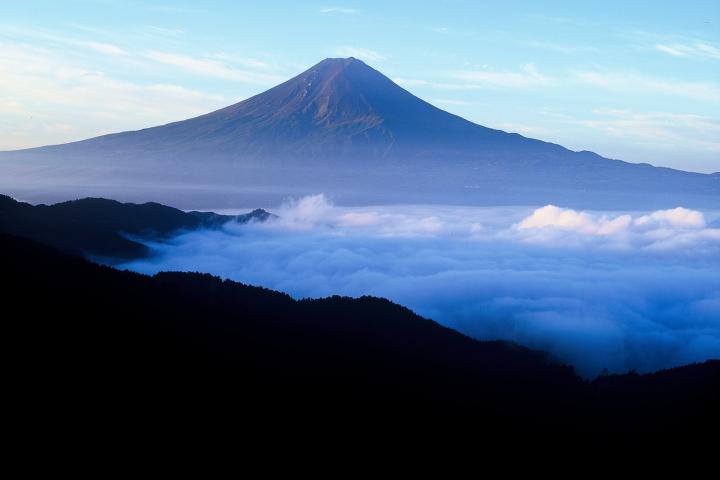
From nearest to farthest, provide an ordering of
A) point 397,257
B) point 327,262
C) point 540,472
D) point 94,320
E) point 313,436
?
point 313,436, point 540,472, point 94,320, point 327,262, point 397,257

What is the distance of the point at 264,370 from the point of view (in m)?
46.9

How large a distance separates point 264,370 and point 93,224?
59.2 meters

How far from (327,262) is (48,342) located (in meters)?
92.3

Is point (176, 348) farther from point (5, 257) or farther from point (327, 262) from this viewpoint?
point (327, 262)

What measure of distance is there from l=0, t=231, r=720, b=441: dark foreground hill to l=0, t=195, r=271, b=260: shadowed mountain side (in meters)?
24.3

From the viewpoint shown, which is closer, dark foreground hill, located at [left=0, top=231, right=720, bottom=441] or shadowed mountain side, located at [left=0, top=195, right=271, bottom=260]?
dark foreground hill, located at [left=0, top=231, right=720, bottom=441]

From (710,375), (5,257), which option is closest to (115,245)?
(5,257)

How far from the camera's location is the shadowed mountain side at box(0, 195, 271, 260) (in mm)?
86125

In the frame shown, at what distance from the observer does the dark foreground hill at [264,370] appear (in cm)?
3806

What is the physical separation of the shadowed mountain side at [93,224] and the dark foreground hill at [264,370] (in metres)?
24.3

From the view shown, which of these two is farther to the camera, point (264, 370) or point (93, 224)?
point (93, 224)

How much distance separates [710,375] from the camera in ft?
199

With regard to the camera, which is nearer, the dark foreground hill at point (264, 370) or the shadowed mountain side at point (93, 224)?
the dark foreground hill at point (264, 370)

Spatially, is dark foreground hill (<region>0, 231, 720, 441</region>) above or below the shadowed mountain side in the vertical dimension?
below
